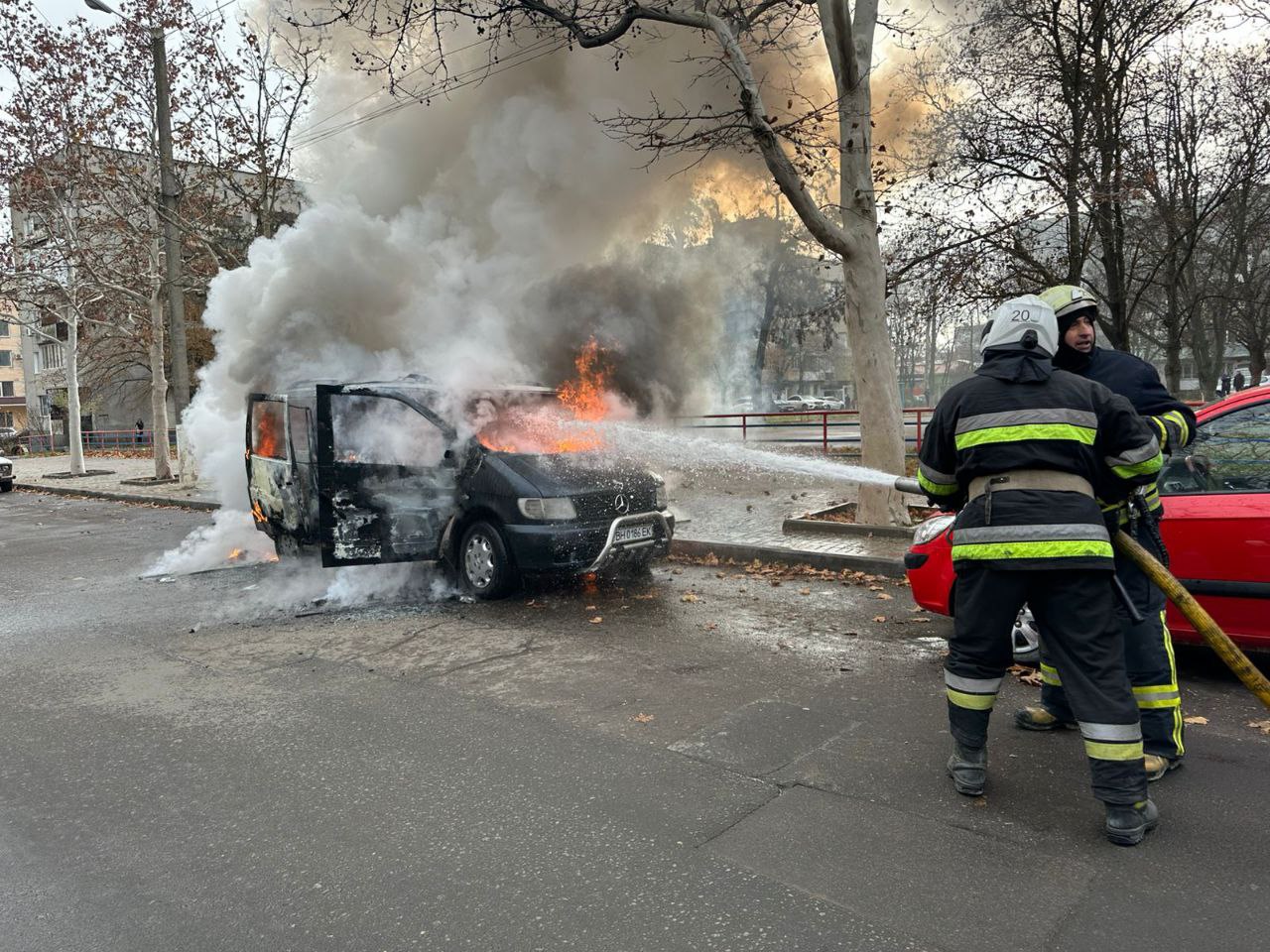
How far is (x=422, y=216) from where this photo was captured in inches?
407

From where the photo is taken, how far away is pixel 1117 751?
2926 millimetres

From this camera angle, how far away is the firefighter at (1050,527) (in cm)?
294

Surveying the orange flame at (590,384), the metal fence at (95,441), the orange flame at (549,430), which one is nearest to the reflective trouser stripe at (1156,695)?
the orange flame at (549,430)

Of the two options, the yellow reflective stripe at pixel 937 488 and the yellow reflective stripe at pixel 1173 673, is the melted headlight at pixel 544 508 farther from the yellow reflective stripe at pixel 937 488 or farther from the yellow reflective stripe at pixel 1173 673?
the yellow reflective stripe at pixel 1173 673

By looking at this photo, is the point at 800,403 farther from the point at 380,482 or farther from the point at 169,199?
the point at 380,482

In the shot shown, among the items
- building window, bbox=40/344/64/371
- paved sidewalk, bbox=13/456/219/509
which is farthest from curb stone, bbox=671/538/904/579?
building window, bbox=40/344/64/371

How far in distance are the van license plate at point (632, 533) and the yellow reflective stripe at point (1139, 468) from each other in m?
4.14

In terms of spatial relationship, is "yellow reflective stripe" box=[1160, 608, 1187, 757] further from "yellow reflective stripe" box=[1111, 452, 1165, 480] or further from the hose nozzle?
the hose nozzle

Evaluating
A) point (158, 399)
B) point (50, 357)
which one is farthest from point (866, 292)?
point (50, 357)

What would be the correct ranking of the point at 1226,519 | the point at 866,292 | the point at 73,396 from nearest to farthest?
1. the point at 1226,519
2. the point at 866,292
3. the point at 73,396

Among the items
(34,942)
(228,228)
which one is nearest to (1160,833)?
(34,942)

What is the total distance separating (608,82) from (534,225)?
180 cm

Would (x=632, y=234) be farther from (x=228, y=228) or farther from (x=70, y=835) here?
(x=228, y=228)

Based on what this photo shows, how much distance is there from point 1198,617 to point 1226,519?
1492mm
